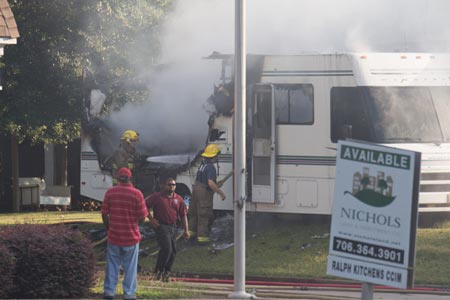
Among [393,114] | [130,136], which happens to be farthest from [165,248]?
[393,114]

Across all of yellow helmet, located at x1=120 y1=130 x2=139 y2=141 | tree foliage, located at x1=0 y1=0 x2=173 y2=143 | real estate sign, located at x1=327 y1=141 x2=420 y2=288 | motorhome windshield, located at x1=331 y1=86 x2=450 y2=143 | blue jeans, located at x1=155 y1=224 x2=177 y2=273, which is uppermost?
tree foliage, located at x1=0 y1=0 x2=173 y2=143

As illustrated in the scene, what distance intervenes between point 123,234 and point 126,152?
22.3 ft

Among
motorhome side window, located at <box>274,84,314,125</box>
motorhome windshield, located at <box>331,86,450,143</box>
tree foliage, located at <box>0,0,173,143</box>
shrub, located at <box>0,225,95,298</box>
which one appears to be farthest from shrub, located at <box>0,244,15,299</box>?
tree foliage, located at <box>0,0,173,143</box>

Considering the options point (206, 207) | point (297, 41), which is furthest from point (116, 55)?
point (206, 207)

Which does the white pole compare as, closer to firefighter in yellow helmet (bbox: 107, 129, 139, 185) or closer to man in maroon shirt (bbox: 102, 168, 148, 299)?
man in maroon shirt (bbox: 102, 168, 148, 299)

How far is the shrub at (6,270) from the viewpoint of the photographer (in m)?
10.8

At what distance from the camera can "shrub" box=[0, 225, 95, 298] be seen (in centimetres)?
1110

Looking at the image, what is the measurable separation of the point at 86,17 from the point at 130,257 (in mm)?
12042

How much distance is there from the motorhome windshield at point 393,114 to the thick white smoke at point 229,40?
1580 millimetres

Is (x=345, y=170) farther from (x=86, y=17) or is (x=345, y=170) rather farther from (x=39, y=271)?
(x=86, y=17)

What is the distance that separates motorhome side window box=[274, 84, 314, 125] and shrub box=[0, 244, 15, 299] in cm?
743

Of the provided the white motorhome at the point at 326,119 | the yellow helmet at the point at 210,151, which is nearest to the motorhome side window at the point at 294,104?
the white motorhome at the point at 326,119

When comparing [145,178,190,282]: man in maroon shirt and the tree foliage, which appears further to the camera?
the tree foliage

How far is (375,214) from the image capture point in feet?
24.6
